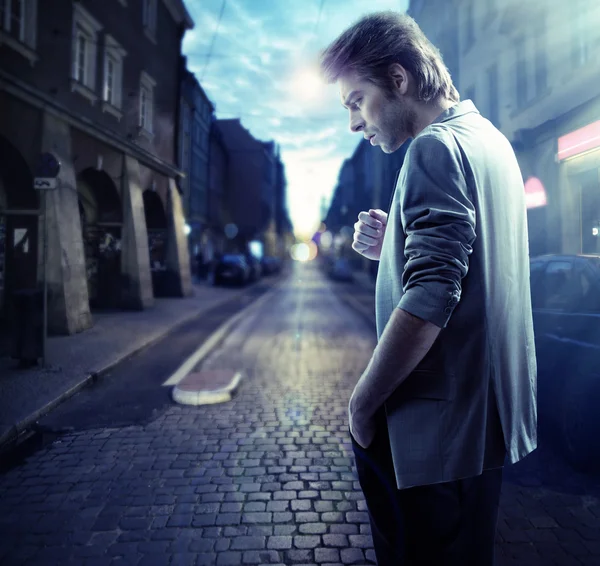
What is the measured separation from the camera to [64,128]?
32.0 feet

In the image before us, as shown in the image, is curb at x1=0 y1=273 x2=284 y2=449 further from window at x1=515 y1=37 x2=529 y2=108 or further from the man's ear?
window at x1=515 y1=37 x2=529 y2=108

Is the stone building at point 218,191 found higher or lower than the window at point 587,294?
higher

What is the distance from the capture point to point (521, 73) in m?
13.9

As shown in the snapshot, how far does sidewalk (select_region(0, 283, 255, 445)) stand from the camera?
451cm

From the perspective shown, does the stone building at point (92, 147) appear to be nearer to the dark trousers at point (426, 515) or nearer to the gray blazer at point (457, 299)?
the dark trousers at point (426, 515)

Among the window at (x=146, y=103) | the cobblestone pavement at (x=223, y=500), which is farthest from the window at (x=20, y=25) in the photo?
the cobblestone pavement at (x=223, y=500)

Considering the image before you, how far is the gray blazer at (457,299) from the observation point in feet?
3.49

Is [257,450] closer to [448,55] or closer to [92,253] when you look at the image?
[92,253]

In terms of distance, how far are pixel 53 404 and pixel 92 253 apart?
823cm

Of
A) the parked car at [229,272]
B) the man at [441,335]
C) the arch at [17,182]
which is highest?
the arch at [17,182]

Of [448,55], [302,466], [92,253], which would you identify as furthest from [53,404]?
[448,55]

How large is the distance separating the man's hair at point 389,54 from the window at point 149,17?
1623cm

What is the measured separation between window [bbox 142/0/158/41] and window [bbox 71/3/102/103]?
3.53 meters

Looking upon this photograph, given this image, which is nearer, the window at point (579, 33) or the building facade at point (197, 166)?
the window at point (579, 33)
